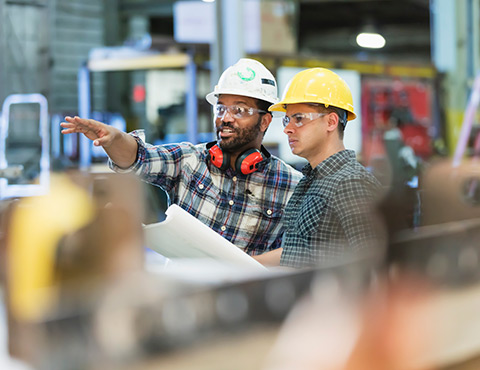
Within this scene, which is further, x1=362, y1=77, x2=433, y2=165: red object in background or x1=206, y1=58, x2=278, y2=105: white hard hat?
x1=362, y1=77, x2=433, y2=165: red object in background

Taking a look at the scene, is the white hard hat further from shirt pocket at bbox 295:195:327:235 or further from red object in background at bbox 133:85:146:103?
red object in background at bbox 133:85:146:103

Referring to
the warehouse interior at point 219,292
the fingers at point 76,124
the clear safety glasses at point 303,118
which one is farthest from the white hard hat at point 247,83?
the warehouse interior at point 219,292

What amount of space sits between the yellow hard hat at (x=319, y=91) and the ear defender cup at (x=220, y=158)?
360 millimetres

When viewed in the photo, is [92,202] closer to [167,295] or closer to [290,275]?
[167,295]

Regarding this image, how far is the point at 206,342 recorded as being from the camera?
0.62 meters

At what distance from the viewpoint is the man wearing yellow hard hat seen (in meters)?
2.08

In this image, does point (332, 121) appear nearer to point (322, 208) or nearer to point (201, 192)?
point (322, 208)

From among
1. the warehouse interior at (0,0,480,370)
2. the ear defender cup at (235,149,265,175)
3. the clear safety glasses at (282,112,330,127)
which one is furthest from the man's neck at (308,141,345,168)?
the warehouse interior at (0,0,480,370)

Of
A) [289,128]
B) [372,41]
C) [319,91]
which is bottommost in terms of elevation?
[289,128]

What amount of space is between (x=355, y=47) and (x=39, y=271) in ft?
74.1

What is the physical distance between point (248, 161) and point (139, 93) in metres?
7.38

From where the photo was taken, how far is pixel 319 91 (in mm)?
2426

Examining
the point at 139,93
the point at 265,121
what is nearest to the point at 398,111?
the point at 139,93

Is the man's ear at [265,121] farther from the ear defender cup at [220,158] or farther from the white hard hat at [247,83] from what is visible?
Answer: the ear defender cup at [220,158]
